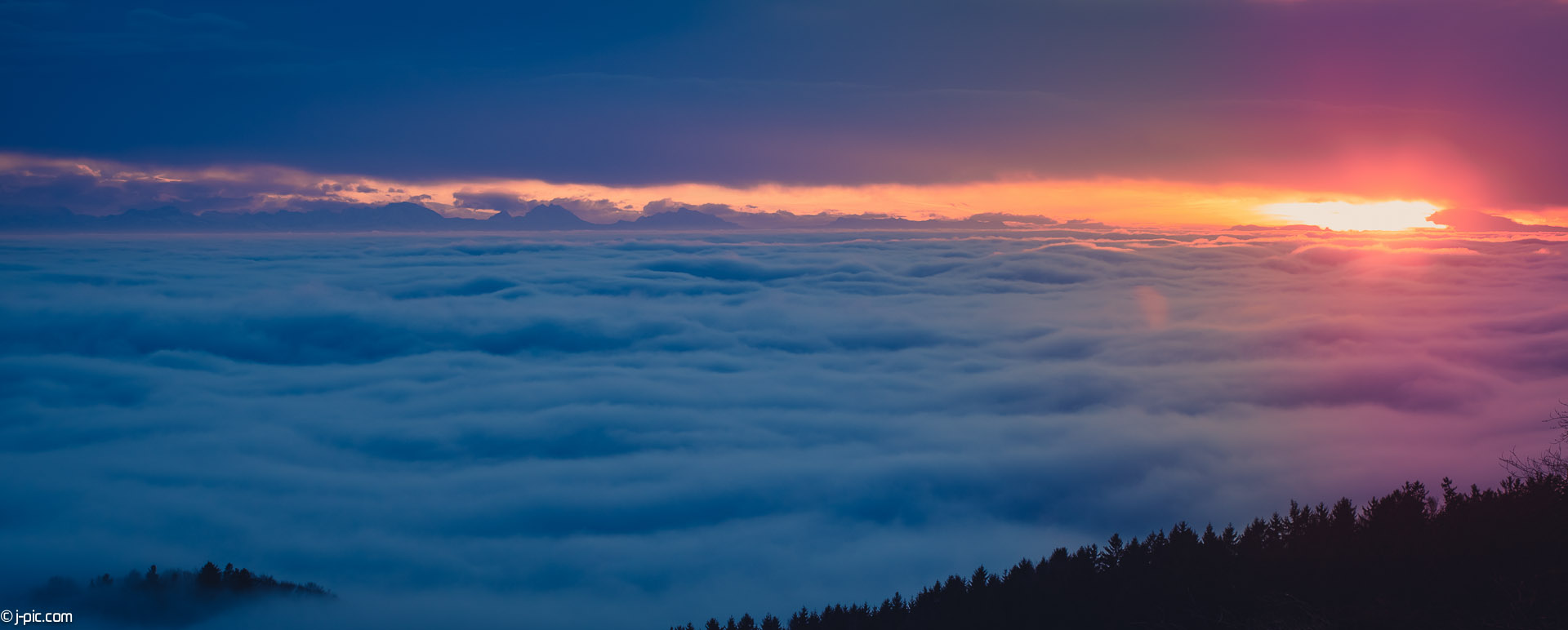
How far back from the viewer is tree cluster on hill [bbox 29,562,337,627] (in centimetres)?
5684

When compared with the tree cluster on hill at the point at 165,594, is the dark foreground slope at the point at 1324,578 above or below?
above

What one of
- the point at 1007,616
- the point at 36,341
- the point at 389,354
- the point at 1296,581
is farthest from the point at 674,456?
the point at 36,341

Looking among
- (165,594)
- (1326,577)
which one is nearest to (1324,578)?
(1326,577)

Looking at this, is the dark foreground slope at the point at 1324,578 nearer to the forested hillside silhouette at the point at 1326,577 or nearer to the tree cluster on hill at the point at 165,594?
the forested hillside silhouette at the point at 1326,577

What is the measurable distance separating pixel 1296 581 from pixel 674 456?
283ft

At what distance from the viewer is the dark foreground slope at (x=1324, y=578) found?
50.2ft

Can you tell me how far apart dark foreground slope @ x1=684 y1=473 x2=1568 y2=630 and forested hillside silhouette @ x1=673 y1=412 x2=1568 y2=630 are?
43 millimetres

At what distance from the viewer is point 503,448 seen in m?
107

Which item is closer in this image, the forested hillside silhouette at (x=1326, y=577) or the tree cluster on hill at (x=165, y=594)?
the forested hillside silhouette at (x=1326, y=577)

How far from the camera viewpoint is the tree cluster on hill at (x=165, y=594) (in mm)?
56844

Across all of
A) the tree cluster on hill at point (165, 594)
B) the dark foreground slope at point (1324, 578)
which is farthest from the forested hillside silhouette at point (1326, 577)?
the tree cluster on hill at point (165, 594)

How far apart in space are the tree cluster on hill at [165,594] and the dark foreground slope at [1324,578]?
54067 millimetres

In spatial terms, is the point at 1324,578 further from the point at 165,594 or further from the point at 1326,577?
the point at 165,594

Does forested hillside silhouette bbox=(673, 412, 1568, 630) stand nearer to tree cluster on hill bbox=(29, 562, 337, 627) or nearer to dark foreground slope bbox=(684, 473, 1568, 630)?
dark foreground slope bbox=(684, 473, 1568, 630)
